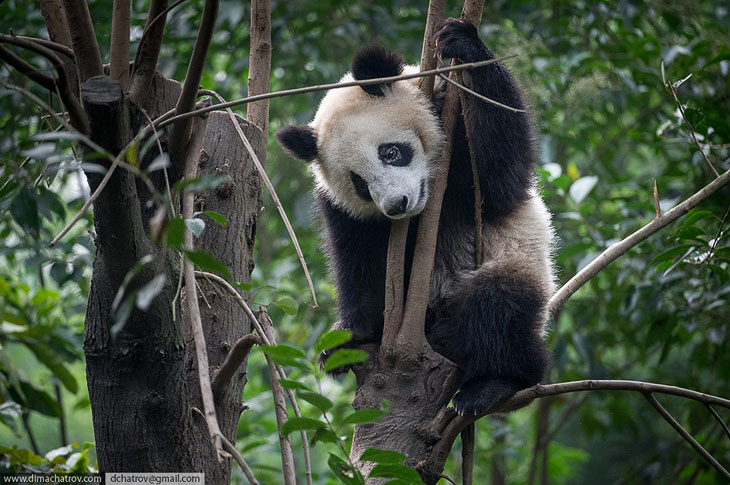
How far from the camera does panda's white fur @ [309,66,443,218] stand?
9.88 ft

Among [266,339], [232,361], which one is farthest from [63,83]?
[232,361]

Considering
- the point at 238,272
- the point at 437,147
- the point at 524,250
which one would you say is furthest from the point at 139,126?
the point at 524,250

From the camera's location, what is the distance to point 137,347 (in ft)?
5.58

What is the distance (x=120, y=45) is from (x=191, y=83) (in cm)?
25

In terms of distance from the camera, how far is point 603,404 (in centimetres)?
620

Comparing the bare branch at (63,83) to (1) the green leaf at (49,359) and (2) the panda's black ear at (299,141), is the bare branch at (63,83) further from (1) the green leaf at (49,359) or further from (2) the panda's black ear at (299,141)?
(1) the green leaf at (49,359)

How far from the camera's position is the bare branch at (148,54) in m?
1.61

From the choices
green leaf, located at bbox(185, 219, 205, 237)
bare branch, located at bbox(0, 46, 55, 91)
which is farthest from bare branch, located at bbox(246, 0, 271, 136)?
green leaf, located at bbox(185, 219, 205, 237)

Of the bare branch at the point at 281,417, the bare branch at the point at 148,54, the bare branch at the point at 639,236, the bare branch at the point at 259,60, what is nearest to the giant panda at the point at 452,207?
the bare branch at the point at 639,236

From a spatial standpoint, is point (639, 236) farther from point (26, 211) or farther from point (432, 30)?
point (26, 211)

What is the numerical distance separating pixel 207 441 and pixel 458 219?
5.26ft

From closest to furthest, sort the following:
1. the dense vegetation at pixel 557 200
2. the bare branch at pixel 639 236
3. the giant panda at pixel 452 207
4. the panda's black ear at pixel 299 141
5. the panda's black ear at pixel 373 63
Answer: the bare branch at pixel 639 236, the giant panda at pixel 452 207, the panda's black ear at pixel 373 63, the panda's black ear at pixel 299 141, the dense vegetation at pixel 557 200

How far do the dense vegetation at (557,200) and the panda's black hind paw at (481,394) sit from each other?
80 cm

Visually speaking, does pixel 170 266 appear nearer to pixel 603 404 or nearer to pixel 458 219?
pixel 458 219
